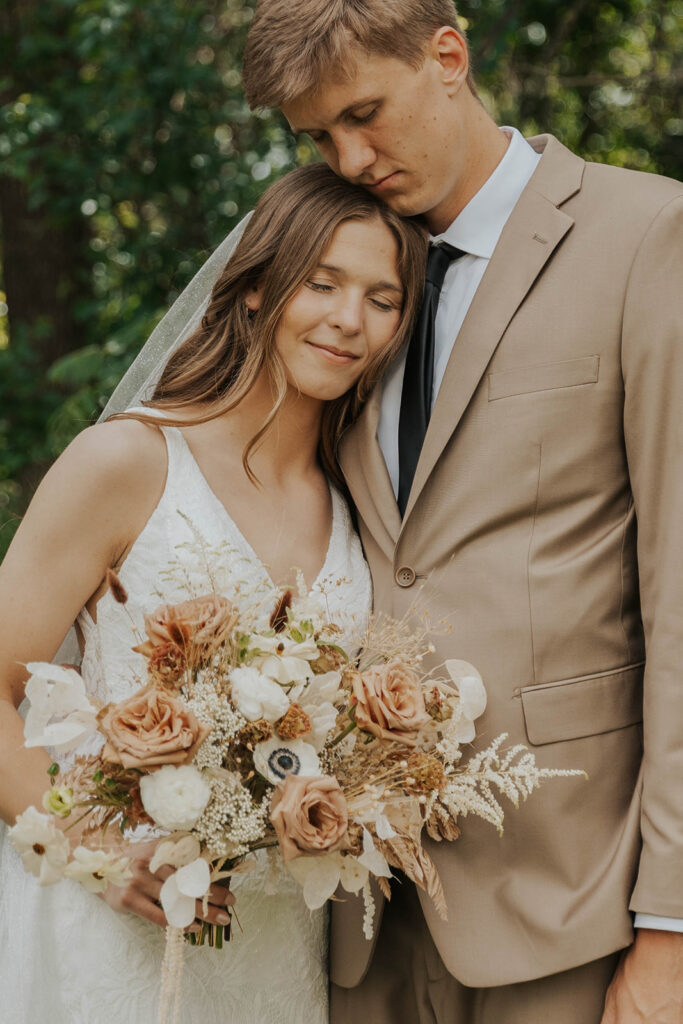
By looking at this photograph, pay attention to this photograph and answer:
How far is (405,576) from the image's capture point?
242 cm

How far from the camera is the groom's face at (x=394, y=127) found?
2488 mm

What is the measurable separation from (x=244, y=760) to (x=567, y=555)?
2.68 ft

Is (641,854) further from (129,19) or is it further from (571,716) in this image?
(129,19)

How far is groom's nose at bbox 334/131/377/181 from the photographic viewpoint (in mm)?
2559

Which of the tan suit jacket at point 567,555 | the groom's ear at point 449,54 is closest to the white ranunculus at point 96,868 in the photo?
the tan suit jacket at point 567,555

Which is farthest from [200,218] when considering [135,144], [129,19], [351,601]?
[351,601]

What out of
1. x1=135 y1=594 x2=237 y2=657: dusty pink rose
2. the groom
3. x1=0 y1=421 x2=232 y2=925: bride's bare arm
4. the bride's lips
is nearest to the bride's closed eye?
the bride's lips

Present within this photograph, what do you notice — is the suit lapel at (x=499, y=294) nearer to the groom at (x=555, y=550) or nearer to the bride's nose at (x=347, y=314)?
the groom at (x=555, y=550)

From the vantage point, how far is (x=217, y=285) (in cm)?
285

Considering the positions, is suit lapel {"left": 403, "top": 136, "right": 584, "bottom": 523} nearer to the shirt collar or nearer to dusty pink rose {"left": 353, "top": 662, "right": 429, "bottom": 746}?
the shirt collar

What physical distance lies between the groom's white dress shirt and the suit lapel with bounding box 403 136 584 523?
98 millimetres

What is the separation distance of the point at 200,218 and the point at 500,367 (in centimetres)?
374

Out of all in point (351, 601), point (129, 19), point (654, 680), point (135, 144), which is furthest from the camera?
point (135, 144)

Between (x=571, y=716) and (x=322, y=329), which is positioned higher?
(x=322, y=329)
